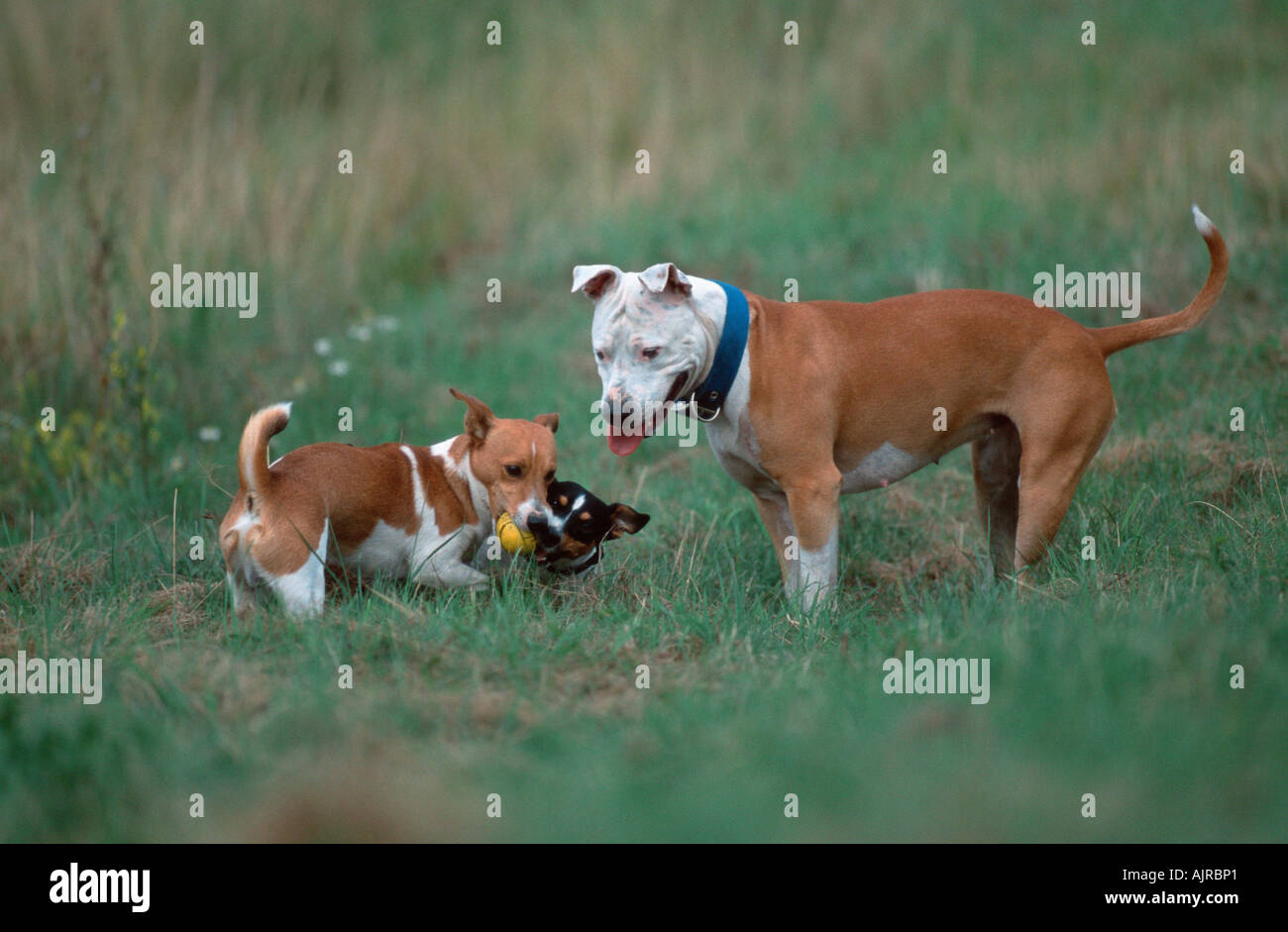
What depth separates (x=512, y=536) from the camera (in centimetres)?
514

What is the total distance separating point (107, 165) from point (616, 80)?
5591mm

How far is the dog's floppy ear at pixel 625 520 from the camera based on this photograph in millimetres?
5348

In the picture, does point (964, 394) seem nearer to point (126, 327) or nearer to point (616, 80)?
point (126, 327)

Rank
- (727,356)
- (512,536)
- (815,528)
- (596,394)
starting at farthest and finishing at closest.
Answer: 1. (596,394)
2. (512,536)
3. (815,528)
4. (727,356)

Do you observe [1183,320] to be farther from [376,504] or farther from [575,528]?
[376,504]

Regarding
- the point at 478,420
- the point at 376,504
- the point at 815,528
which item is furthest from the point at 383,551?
the point at 815,528

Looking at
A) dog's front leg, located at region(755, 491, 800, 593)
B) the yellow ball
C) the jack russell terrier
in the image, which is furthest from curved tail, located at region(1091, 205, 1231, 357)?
the yellow ball

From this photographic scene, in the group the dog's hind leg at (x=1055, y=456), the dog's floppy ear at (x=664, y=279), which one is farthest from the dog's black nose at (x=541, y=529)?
the dog's hind leg at (x=1055, y=456)

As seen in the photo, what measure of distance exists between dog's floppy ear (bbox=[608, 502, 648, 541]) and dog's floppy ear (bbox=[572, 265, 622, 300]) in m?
1.00

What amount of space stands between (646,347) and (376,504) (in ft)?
4.48

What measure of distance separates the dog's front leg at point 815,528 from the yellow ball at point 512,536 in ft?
3.60

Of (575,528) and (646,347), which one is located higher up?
(646,347)

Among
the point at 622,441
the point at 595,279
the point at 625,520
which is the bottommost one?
the point at 625,520

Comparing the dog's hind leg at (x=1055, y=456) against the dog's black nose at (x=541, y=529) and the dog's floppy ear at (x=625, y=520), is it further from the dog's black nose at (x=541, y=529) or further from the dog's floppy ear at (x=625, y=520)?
the dog's black nose at (x=541, y=529)
